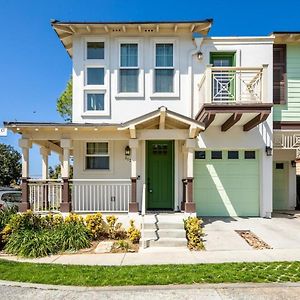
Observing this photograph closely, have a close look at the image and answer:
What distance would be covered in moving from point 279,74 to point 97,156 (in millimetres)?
8239

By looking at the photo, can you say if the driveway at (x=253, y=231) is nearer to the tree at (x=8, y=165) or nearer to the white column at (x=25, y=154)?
the white column at (x=25, y=154)

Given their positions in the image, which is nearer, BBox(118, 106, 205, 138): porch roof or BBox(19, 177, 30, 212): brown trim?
BBox(118, 106, 205, 138): porch roof

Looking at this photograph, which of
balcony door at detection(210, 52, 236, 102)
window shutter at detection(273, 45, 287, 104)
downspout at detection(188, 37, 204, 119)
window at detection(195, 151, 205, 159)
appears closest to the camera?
balcony door at detection(210, 52, 236, 102)

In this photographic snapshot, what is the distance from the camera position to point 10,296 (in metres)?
4.89

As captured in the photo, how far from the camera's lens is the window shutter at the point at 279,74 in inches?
490

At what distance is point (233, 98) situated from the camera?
35.3ft

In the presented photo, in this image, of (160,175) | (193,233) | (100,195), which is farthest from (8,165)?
(193,233)

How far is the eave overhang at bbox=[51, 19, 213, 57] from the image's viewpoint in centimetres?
1131

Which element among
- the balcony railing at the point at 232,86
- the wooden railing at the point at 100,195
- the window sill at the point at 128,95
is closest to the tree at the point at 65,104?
the window sill at the point at 128,95

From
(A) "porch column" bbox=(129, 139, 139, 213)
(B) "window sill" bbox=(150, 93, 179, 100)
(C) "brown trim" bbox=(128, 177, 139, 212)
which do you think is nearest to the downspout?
(B) "window sill" bbox=(150, 93, 179, 100)

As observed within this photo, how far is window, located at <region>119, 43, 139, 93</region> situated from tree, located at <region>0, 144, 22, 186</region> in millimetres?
23036

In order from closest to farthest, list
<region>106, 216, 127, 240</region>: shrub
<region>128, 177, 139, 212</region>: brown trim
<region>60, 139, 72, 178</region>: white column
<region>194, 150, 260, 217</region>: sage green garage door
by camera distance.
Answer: <region>106, 216, 127, 240</region>: shrub → <region>128, 177, 139, 212</region>: brown trim → <region>60, 139, 72, 178</region>: white column → <region>194, 150, 260, 217</region>: sage green garage door

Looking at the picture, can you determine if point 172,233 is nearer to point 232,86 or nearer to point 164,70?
point 232,86

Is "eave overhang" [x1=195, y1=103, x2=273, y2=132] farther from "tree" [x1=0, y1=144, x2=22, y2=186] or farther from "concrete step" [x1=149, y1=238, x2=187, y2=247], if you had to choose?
"tree" [x1=0, y1=144, x2=22, y2=186]
